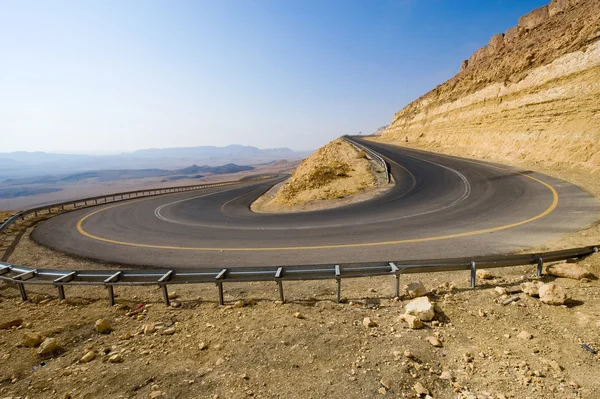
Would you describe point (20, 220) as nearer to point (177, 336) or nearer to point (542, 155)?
point (177, 336)

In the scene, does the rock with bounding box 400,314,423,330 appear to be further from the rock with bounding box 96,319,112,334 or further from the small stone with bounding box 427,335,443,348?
the rock with bounding box 96,319,112,334

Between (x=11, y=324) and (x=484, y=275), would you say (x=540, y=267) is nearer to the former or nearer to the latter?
(x=484, y=275)

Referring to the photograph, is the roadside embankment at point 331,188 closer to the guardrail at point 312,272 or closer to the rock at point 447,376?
the guardrail at point 312,272

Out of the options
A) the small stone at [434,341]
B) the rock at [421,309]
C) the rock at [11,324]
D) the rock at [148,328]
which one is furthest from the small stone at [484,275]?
the rock at [11,324]

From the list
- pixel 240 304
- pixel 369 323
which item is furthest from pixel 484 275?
pixel 240 304

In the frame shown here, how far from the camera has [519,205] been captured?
42.9ft

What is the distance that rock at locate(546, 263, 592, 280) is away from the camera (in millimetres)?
5949

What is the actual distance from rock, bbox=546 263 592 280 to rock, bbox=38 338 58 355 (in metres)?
10.6

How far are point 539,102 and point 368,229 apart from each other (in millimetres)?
24491

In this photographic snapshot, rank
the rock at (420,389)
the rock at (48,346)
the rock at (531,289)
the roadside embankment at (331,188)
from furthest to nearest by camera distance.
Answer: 1. the roadside embankment at (331,188)
2. the rock at (531,289)
3. the rock at (48,346)
4. the rock at (420,389)

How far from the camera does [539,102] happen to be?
78.5 feet

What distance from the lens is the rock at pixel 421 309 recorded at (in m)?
4.94

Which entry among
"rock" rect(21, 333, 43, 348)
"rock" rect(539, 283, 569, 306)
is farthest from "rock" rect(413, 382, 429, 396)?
"rock" rect(21, 333, 43, 348)

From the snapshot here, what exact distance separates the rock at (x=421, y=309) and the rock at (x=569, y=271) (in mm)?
3725
